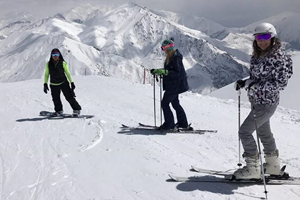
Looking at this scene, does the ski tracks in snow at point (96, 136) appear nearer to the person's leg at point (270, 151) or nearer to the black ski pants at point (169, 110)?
the black ski pants at point (169, 110)

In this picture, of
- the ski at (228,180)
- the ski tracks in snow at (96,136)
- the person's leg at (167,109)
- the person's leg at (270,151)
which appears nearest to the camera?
the ski at (228,180)

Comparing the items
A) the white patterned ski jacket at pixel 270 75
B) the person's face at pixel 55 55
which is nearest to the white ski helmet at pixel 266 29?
the white patterned ski jacket at pixel 270 75

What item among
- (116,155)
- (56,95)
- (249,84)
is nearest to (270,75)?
(249,84)

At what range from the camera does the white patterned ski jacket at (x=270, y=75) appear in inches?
172

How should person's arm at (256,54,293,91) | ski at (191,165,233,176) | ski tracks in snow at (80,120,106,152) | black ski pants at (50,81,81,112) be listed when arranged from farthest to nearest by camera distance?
black ski pants at (50,81,81,112), ski tracks in snow at (80,120,106,152), ski at (191,165,233,176), person's arm at (256,54,293,91)

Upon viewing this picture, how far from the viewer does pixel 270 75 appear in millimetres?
4445

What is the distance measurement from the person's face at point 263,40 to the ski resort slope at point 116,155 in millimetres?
2067

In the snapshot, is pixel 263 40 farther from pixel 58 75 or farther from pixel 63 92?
pixel 63 92

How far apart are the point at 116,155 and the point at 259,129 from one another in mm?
2791

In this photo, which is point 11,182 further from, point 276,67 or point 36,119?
point 36,119

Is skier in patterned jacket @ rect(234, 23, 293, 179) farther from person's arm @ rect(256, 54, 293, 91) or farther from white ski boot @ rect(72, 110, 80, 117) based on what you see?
white ski boot @ rect(72, 110, 80, 117)

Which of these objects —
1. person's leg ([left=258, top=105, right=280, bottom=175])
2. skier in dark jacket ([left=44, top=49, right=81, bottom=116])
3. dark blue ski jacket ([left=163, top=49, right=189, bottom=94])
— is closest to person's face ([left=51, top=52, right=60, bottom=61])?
skier in dark jacket ([left=44, top=49, right=81, bottom=116])

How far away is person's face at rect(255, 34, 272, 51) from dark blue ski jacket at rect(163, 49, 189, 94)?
3.22 metres

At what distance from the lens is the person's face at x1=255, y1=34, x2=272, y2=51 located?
14.5ft
